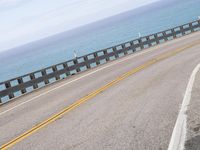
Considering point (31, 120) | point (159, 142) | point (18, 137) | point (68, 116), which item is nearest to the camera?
point (159, 142)

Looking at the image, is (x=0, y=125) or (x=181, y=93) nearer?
(x=181, y=93)

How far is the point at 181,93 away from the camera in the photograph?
11.6 meters

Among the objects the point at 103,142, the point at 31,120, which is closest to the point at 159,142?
the point at 103,142

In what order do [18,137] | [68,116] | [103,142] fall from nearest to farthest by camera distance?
1. [103,142]
2. [18,137]
3. [68,116]

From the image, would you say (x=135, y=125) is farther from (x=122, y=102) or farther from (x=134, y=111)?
(x=122, y=102)

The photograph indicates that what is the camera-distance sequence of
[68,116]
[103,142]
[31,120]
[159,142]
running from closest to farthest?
[159,142] → [103,142] → [68,116] → [31,120]

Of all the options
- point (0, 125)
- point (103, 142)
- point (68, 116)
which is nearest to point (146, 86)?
point (68, 116)

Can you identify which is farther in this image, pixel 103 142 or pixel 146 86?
pixel 146 86

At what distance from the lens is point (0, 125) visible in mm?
13070

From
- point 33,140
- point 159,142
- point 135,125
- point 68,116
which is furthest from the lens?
point 68,116

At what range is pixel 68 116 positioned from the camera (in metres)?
11.5

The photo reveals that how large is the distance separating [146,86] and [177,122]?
243 inches

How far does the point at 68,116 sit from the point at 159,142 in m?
4.94

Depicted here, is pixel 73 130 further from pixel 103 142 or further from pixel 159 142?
pixel 159 142
